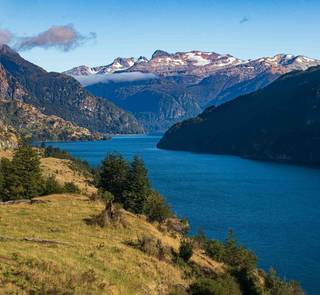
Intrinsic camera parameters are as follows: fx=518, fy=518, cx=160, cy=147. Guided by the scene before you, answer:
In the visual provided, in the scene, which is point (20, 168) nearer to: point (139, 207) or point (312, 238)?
point (139, 207)

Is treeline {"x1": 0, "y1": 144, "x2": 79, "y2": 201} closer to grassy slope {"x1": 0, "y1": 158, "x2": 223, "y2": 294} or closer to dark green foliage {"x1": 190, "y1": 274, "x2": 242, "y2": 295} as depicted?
grassy slope {"x1": 0, "y1": 158, "x2": 223, "y2": 294}

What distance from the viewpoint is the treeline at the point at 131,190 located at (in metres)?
78.1

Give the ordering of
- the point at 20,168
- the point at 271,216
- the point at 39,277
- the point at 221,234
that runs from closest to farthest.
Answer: the point at 39,277 → the point at 20,168 → the point at 221,234 → the point at 271,216

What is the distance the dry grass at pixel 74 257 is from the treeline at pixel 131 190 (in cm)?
2163

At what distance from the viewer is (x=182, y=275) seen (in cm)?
4047

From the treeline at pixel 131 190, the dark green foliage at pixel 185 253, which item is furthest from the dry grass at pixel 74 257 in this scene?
the treeline at pixel 131 190

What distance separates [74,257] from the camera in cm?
3481

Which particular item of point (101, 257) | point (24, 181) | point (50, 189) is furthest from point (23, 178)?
point (101, 257)

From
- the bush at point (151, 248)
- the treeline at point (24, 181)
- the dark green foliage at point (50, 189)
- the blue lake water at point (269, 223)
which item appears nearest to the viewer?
the bush at point (151, 248)

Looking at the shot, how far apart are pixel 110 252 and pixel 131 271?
375 centimetres

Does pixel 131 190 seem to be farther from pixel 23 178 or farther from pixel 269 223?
pixel 269 223

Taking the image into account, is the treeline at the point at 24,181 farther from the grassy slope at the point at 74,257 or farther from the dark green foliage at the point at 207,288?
the dark green foliage at the point at 207,288

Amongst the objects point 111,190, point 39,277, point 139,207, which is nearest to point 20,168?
point 111,190

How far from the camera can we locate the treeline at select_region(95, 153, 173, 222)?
7812cm
